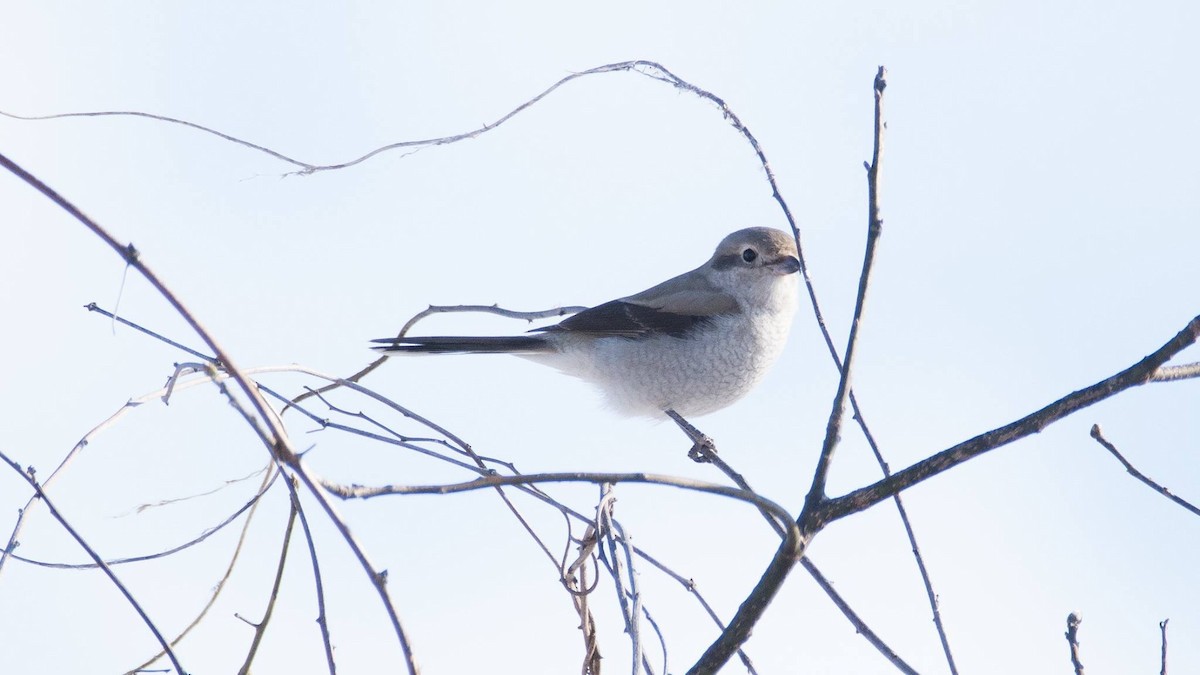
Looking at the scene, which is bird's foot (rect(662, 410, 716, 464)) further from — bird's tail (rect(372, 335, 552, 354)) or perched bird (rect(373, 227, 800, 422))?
bird's tail (rect(372, 335, 552, 354))

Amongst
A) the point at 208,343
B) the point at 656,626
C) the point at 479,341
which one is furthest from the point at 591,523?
the point at 479,341

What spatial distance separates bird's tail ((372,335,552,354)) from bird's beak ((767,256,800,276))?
1004mm

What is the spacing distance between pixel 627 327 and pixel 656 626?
2.54 metres

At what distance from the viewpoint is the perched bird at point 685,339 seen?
443 cm

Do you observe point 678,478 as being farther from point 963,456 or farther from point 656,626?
point 656,626

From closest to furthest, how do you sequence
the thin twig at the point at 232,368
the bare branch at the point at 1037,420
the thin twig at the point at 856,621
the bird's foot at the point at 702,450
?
the thin twig at the point at 232,368 < the bare branch at the point at 1037,420 < the thin twig at the point at 856,621 < the bird's foot at the point at 702,450

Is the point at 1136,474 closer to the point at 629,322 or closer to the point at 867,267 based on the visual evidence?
the point at 867,267

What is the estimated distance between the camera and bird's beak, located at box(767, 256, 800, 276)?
4.73 meters

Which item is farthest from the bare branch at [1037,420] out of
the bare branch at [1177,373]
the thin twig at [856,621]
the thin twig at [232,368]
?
the thin twig at [232,368]

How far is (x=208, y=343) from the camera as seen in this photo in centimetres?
116

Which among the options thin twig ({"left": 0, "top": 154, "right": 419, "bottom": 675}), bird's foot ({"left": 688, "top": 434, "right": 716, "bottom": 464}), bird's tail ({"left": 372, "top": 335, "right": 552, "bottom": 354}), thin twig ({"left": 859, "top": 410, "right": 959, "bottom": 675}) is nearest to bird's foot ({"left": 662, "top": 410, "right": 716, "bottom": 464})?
bird's foot ({"left": 688, "top": 434, "right": 716, "bottom": 464})

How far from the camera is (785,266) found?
187 inches

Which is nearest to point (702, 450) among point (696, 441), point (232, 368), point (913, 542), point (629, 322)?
point (696, 441)

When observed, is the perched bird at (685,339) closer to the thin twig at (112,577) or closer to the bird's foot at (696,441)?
the bird's foot at (696,441)
